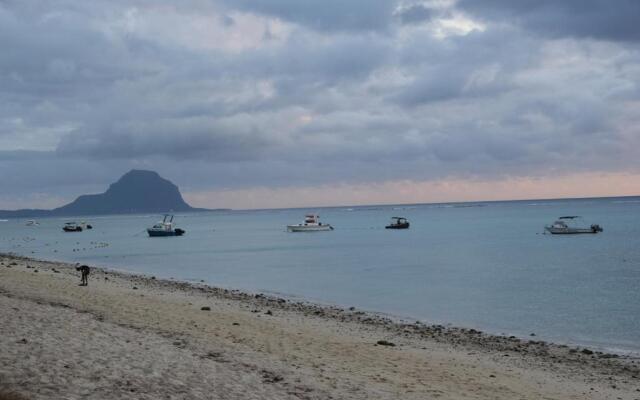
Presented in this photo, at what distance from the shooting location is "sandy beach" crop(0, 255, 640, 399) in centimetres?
1098

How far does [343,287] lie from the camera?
43.1 metres

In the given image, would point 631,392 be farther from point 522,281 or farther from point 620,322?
point 522,281

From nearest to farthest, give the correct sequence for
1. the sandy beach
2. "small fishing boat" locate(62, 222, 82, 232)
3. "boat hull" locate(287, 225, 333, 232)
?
the sandy beach, "boat hull" locate(287, 225, 333, 232), "small fishing boat" locate(62, 222, 82, 232)

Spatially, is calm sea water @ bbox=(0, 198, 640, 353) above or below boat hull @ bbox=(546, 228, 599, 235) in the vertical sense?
below

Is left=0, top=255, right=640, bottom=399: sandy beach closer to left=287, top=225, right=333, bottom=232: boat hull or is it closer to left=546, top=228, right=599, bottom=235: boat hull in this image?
left=546, top=228, right=599, bottom=235: boat hull

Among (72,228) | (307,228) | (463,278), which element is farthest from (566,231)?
(72,228)

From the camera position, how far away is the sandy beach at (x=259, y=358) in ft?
36.0

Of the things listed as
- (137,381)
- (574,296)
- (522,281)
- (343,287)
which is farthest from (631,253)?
(137,381)

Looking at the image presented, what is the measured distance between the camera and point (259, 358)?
14.8m

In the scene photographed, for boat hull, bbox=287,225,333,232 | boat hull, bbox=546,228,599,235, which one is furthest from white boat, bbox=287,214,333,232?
boat hull, bbox=546,228,599,235

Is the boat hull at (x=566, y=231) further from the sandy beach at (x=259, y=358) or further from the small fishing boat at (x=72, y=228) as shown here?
the small fishing boat at (x=72, y=228)

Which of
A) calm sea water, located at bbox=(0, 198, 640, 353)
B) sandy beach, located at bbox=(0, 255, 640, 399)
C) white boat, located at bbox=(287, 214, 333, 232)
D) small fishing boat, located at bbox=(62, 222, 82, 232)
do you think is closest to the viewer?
sandy beach, located at bbox=(0, 255, 640, 399)

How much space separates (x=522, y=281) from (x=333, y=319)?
75.1 feet

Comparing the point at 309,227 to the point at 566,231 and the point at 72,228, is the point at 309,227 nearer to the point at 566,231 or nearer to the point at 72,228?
the point at 566,231
